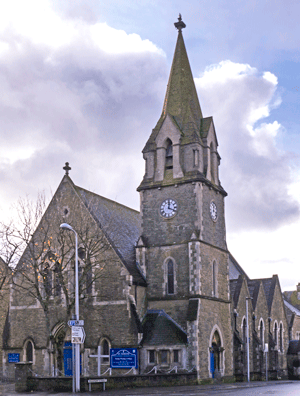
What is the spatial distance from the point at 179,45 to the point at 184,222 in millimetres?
14743

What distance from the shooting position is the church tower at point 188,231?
117 ft

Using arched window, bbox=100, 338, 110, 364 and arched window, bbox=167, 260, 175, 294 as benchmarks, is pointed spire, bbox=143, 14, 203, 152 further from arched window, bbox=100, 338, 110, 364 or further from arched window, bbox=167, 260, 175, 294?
arched window, bbox=100, 338, 110, 364

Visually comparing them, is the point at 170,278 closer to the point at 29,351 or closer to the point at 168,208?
the point at 168,208

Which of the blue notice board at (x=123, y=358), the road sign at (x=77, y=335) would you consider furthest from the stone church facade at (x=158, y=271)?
the road sign at (x=77, y=335)

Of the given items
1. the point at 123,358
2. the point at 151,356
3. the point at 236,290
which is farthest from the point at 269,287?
the point at 123,358

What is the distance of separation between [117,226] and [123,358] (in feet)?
32.2

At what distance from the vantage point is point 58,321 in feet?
118

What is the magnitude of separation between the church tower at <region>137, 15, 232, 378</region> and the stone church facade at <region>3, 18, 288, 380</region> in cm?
7

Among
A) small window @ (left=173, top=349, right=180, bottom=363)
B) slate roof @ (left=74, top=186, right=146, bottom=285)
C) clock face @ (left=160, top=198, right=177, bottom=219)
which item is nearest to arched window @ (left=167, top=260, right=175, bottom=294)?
slate roof @ (left=74, top=186, right=146, bottom=285)

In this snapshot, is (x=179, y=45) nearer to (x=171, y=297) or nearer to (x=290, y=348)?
(x=171, y=297)

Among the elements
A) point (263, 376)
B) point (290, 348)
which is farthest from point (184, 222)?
point (290, 348)

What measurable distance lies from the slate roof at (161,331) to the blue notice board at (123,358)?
1.01 metres

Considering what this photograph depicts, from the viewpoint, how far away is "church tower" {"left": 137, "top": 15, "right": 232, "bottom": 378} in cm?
3578

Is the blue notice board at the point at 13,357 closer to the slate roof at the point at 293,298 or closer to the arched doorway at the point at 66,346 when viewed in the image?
the arched doorway at the point at 66,346
